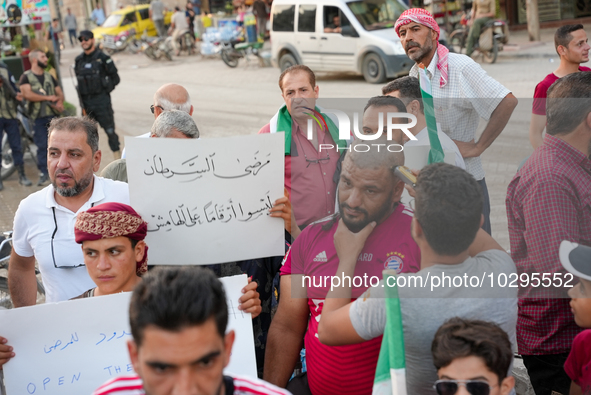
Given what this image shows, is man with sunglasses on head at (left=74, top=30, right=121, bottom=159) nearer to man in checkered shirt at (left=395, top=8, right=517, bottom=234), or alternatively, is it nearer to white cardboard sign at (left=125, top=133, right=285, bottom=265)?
man in checkered shirt at (left=395, top=8, right=517, bottom=234)

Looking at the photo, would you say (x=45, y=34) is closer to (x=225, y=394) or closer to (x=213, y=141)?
(x=213, y=141)

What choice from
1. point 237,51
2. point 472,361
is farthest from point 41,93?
point 237,51

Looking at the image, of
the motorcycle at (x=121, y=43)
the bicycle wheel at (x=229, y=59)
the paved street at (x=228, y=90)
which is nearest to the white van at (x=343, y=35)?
the paved street at (x=228, y=90)

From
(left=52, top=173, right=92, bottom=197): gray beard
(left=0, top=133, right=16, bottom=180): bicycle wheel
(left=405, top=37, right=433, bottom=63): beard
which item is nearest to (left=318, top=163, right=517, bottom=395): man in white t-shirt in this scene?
(left=52, top=173, right=92, bottom=197): gray beard

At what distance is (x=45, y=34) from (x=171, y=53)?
16459 millimetres

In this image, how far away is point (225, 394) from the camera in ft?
5.47

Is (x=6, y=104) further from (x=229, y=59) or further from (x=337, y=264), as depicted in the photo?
(x=229, y=59)

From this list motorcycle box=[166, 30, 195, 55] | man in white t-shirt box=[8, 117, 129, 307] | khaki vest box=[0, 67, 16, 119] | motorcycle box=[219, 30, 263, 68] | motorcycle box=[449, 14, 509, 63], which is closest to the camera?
man in white t-shirt box=[8, 117, 129, 307]

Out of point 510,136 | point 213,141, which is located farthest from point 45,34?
point 510,136

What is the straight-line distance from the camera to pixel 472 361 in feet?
5.78

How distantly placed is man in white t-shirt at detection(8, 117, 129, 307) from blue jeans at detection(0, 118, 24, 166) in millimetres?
6324

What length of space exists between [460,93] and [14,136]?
7.23 m

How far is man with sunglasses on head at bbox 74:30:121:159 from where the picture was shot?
9562 mm

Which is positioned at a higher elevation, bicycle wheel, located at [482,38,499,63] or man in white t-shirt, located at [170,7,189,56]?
bicycle wheel, located at [482,38,499,63]
